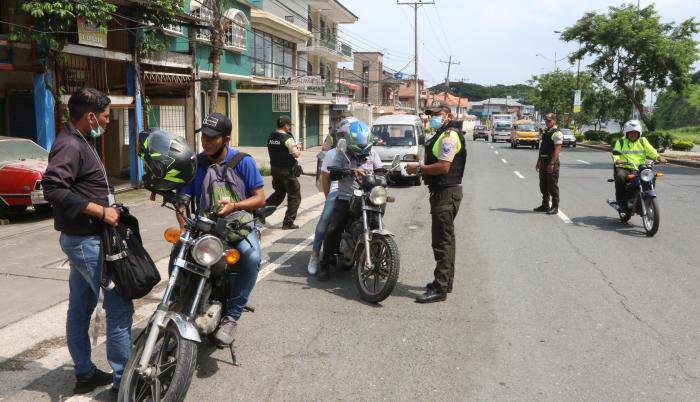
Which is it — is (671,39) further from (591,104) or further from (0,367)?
(0,367)

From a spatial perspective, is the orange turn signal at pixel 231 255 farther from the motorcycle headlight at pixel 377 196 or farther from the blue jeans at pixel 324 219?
the blue jeans at pixel 324 219

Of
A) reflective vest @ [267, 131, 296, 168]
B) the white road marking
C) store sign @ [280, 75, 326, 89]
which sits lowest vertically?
the white road marking

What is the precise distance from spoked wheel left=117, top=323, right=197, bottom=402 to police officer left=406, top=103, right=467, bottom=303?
2.90m

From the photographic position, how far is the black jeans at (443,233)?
19.0 feet

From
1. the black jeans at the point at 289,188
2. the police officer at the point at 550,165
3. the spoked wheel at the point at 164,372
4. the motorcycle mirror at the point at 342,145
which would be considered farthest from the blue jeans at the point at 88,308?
the police officer at the point at 550,165

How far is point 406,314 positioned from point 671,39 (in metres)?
38.7

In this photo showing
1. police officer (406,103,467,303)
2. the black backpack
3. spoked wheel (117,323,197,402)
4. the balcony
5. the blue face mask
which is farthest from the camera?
the balcony

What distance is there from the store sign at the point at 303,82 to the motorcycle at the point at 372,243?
27010mm

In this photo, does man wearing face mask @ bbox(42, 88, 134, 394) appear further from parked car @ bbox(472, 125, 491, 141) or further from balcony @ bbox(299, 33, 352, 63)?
parked car @ bbox(472, 125, 491, 141)

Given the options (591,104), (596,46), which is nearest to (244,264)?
(596,46)

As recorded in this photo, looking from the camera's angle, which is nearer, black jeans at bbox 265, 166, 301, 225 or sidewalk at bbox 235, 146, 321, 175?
black jeans at bbox 265, 166, 301, 225

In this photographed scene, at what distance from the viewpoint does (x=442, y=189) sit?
584 centimetres

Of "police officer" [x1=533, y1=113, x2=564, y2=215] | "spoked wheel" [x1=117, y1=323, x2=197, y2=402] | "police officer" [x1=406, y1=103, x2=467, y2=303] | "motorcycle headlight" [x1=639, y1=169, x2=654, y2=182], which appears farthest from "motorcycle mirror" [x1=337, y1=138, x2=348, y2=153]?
"police officer" [x1=533, y1=113, x2=564, y2=215]

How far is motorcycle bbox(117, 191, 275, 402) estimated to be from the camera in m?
3.22
